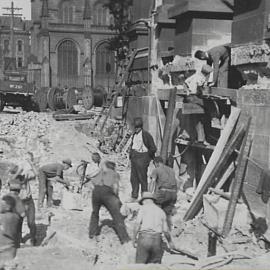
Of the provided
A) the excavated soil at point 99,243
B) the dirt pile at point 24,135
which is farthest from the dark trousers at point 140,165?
the dirt pile at point 24,135

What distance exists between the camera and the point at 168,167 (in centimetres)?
861

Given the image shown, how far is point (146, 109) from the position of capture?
13.6 m

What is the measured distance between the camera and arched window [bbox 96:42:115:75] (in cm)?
5894

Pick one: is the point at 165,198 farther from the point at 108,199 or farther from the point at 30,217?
the point at 30,217

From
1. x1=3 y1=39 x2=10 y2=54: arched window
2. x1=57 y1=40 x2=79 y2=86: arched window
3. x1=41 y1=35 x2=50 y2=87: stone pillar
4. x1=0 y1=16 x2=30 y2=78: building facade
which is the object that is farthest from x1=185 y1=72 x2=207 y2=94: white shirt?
x1=3 y1=39 x2=10 y2=54: arched window

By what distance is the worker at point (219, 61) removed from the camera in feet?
33.2

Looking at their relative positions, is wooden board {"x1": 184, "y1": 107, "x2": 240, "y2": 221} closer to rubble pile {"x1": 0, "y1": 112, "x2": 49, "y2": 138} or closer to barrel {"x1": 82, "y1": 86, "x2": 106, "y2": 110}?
rubble pile {"x1": 0, "y1": 112, "x2": 49, "y2": 138}

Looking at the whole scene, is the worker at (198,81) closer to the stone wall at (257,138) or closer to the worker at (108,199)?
the stone wall at (257,138)

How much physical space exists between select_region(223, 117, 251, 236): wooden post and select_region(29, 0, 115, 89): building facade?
158 feet

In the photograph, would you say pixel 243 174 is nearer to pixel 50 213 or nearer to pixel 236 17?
pixel 236 17

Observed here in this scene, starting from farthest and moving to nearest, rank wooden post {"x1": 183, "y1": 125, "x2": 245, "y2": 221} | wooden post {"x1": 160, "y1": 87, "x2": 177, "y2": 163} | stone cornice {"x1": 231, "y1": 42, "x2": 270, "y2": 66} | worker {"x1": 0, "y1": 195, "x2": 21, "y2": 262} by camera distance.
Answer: wooden post {"x1": 160, "y1": 87, "x2": 177, "y2": 163}, wooden post {"x1": 183, "y1": 125, "x2": 245, "y2": 221}, stone cornice {"x1": 231, "y1": 42, "x2": 270, "y2": 66}, worker {"x1": 0, "y1": 195, "x2": 21, "y2": 262}

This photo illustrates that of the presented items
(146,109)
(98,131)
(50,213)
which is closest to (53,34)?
(98,131)

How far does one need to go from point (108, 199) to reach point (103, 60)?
5316cm

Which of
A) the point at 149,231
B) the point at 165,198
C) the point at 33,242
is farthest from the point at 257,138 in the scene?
the point at 33,242
